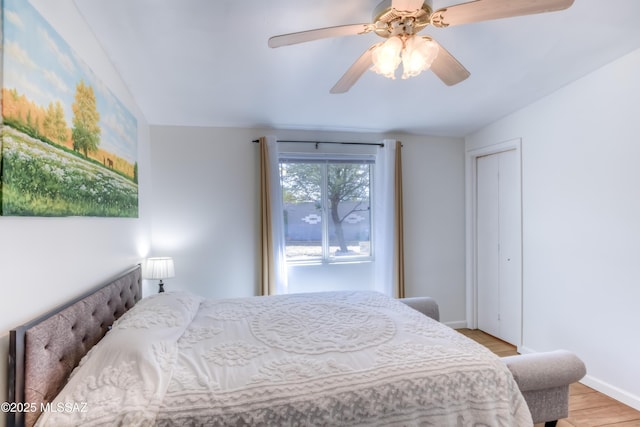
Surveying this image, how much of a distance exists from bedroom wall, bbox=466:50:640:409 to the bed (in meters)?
1.63

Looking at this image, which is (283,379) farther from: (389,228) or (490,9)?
(389,228)

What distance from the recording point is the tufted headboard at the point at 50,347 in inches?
45.8

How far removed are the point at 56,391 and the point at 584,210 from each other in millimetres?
3664

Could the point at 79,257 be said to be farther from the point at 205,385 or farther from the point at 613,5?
the point at 613,5

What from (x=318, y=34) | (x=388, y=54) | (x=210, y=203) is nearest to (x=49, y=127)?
(x=318, y=34)

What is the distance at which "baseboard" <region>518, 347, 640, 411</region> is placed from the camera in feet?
7.94

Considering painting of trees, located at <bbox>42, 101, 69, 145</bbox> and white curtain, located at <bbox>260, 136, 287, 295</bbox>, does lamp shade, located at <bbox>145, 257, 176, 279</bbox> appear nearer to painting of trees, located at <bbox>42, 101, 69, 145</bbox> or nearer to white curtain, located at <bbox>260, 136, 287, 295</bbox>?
white curtain, located at <bbox>260, 136, 287, 295</bbox>

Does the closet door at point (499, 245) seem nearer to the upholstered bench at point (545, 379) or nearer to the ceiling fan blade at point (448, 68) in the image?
the upholstered bench at point (545, 379)

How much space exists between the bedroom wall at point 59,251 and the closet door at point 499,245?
145 inches

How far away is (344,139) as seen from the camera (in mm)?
3867

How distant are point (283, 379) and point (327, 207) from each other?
256 cm

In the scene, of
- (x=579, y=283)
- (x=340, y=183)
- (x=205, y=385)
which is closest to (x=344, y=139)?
(x=340, y=183)

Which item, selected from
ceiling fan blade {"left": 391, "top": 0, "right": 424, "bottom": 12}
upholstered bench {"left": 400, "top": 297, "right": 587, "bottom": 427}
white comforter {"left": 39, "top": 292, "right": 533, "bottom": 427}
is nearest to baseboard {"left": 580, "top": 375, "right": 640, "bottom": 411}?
upholstered bench {"left": 400, "top": 297, "right": 587, "bottom": 427}

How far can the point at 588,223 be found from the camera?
2.74m
